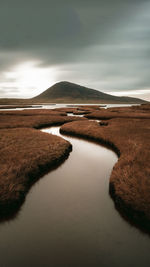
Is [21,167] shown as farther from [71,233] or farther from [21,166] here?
[71,233]

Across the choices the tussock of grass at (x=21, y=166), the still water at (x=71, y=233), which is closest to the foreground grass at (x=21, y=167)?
the tussock of grass at (x=21, y=166)

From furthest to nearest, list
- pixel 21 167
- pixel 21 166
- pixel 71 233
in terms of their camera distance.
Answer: pixel 21 166
pixel 21 167
pixel 71 233

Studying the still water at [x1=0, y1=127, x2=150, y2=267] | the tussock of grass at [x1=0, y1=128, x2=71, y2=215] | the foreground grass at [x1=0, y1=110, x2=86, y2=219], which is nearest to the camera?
the still water at [x1=0, y1=127, x2=150, y2=267]

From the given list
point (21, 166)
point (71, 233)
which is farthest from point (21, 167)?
point (71, 233)

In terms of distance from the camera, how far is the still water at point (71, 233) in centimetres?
Answer: 544

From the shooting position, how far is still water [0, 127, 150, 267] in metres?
5.44

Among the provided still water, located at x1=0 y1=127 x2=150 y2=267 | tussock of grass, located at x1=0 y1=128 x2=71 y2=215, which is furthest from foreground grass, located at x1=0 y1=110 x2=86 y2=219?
still water, located at x1=0 y1=127 x2=150 y2=267

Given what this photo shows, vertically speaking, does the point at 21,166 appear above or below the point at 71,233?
above

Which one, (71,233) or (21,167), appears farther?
(21,167)

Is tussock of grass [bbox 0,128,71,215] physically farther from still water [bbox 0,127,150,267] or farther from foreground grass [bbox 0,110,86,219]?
still water [bbox 0,127,150,267]

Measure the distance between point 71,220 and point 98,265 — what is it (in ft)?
7.52

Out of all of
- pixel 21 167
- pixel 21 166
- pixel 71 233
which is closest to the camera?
pixel 71 233

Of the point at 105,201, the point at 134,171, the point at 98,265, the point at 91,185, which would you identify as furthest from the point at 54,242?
the point at 134,171

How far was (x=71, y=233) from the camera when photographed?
650 cm
